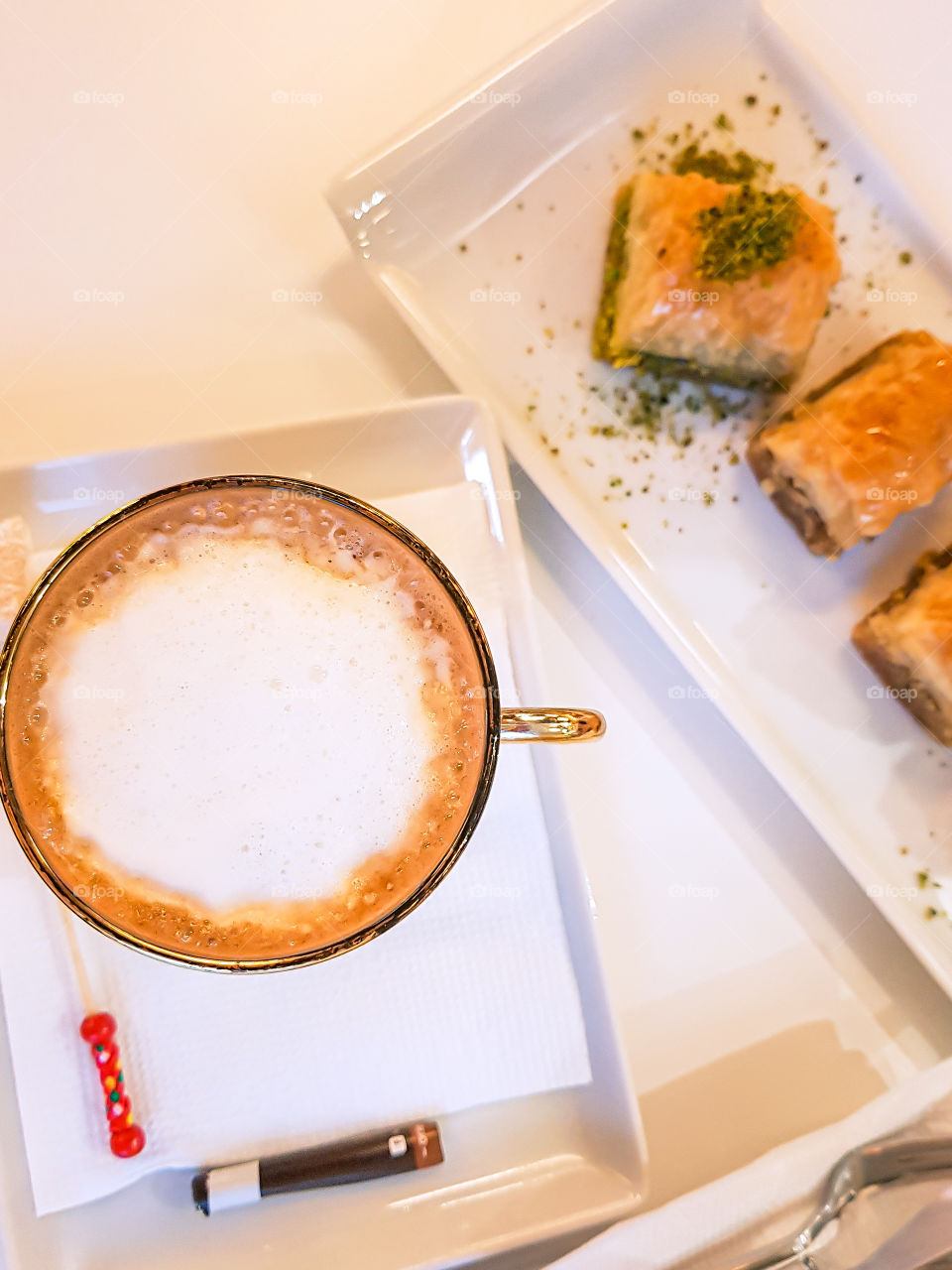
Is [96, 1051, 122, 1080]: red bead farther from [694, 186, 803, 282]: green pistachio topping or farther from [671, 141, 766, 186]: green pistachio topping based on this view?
[671, 141, 766, 186]: green pistachio topping

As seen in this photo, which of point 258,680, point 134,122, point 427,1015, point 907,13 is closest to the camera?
point 258,680

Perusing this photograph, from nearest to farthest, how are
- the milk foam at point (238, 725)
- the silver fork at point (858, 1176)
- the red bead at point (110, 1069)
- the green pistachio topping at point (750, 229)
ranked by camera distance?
the milk foam at point (238, 725) < the red bead at point (110, 1069) < the silver fork at point (858, 1176) < the green pistachio topping at point (750, 229)

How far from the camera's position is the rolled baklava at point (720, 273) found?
1.27 m

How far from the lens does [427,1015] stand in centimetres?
115

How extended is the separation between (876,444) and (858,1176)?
1.01 meters

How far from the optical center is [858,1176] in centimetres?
119

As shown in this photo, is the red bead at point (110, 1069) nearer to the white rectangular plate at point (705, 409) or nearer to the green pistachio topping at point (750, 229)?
the white rectangular plate at point (705, 409)

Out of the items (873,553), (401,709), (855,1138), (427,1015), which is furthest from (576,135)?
(855,1138)

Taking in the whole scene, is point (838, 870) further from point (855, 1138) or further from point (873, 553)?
point (873, 553)

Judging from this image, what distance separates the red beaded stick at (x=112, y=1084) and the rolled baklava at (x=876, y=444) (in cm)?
118

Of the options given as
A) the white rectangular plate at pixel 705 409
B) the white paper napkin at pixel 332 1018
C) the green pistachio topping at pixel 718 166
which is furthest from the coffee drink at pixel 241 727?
the green pistachio topping at pixel 718 166

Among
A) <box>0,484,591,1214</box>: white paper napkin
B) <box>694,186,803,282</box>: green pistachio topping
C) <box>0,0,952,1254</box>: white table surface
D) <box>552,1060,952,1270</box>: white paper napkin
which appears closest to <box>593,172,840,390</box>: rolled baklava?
<box>694,186,803,282</box>: green pistachio topping

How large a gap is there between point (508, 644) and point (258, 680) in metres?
0.37

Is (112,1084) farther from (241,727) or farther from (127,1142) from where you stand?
(241,727)
